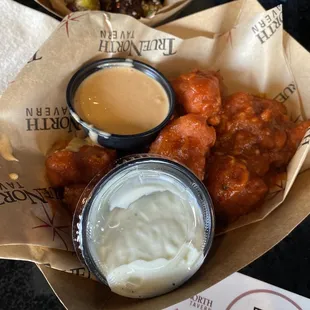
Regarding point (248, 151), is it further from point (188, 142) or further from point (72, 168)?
point (72, 168)

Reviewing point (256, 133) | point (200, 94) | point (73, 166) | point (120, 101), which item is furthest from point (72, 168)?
point (256, 133)

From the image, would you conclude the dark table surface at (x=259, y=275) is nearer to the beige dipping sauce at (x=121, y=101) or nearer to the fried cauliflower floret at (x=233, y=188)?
the fried cauliflower floret at (x=233, y=188)

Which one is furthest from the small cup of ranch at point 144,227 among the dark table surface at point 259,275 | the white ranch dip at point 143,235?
the dark table surface at point 259,275

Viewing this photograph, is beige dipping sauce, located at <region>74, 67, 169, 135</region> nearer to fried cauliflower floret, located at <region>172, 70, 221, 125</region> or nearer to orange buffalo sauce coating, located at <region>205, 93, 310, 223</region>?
fried cauliflower floret, located at <region>172, 70, 221, 125</region>

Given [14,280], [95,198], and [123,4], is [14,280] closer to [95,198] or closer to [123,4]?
[95,198]

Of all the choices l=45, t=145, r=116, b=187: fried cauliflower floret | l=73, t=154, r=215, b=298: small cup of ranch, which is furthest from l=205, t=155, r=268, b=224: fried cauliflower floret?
l=45, t=145, r=116, b=187: fried cauliflower floret
